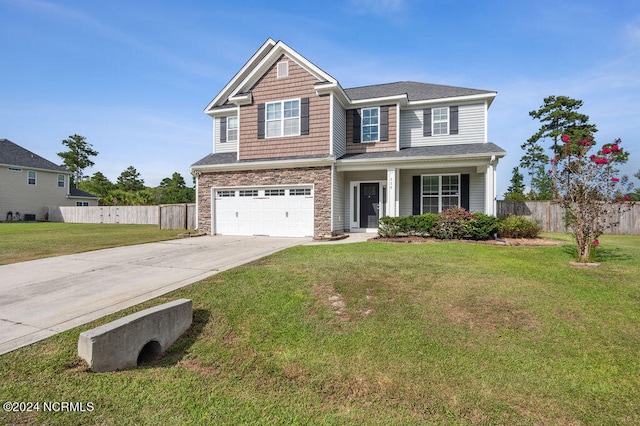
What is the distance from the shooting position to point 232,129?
16.8 m

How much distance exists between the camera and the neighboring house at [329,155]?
43.5 ft

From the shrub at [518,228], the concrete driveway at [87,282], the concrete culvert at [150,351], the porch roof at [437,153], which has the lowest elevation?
the concrete culvert at [150,351]

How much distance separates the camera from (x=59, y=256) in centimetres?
893

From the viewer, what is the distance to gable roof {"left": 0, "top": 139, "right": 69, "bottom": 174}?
92.5 ft

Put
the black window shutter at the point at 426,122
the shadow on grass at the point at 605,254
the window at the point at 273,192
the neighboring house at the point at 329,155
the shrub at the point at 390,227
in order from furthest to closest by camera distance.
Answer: the black window shutter at the point at 426,122 → the window at the point at 273,192 → the neighboring house at the point at 329,155 → the shrub at the point at 390,227 → the shadow on grass at the point at 605,254

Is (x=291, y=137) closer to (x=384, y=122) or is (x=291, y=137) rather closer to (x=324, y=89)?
(x=324, y=89)

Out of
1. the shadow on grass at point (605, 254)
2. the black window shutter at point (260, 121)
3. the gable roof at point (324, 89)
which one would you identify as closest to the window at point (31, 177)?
the gable roof at point (324, 89)

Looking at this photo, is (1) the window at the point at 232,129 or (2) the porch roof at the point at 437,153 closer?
(2) the porch roof at the point at 437,153

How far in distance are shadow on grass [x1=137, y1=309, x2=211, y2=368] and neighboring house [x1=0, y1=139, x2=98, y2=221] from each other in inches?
1380

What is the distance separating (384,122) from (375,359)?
1252cm

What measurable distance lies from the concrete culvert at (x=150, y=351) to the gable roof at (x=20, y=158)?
35531 millimetres

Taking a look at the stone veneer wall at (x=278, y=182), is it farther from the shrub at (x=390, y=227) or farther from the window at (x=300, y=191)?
the shrub at (x=390, y=227)

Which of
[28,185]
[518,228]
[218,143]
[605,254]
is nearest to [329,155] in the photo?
[218,143]

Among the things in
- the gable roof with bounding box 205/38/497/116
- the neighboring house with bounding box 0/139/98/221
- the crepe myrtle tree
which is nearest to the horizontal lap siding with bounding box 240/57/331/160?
the gable roof with bounding box 205/38/497/116
